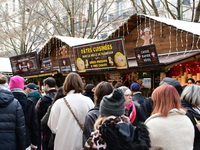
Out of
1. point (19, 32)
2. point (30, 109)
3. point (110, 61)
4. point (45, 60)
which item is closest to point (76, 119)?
point (30, 109)

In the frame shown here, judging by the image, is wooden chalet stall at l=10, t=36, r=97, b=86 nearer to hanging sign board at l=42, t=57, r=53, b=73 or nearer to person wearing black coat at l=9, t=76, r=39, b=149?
hanging sign board at l=42, t=57, r=53, b=73

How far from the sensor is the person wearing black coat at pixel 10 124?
372cm

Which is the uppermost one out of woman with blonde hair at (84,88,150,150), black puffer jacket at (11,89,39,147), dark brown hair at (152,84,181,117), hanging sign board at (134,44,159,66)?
hanging sign board at (134,44,159,66)

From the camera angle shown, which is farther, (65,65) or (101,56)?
(65,65)

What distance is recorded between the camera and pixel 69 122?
393 cm

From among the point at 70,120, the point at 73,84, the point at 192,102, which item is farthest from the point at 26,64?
the point at 192,102

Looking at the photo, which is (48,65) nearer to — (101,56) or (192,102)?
(101,56)

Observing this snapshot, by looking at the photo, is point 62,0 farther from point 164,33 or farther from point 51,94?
point 51,94

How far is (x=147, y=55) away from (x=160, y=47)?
2.53 m

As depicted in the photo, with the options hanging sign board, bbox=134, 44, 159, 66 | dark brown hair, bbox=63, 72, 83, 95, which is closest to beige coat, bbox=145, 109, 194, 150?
dark brown hair, bbox=63, 72, 83, 95

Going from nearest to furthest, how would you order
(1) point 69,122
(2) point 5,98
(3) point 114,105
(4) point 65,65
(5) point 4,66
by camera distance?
(3) point 114,105
(2) point 5,98
(1) point 69,122
(4) point 65,65
(5) point 4,66

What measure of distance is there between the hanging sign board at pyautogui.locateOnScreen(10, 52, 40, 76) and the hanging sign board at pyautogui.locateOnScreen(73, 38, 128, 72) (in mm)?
3149

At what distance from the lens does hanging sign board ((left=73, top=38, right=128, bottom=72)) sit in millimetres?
9535

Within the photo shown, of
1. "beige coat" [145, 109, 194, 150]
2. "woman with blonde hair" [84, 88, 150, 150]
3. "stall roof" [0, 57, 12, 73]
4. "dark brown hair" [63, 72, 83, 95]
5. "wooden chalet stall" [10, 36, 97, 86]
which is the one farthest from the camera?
"stall roof" [0, 57, 12, 73]
